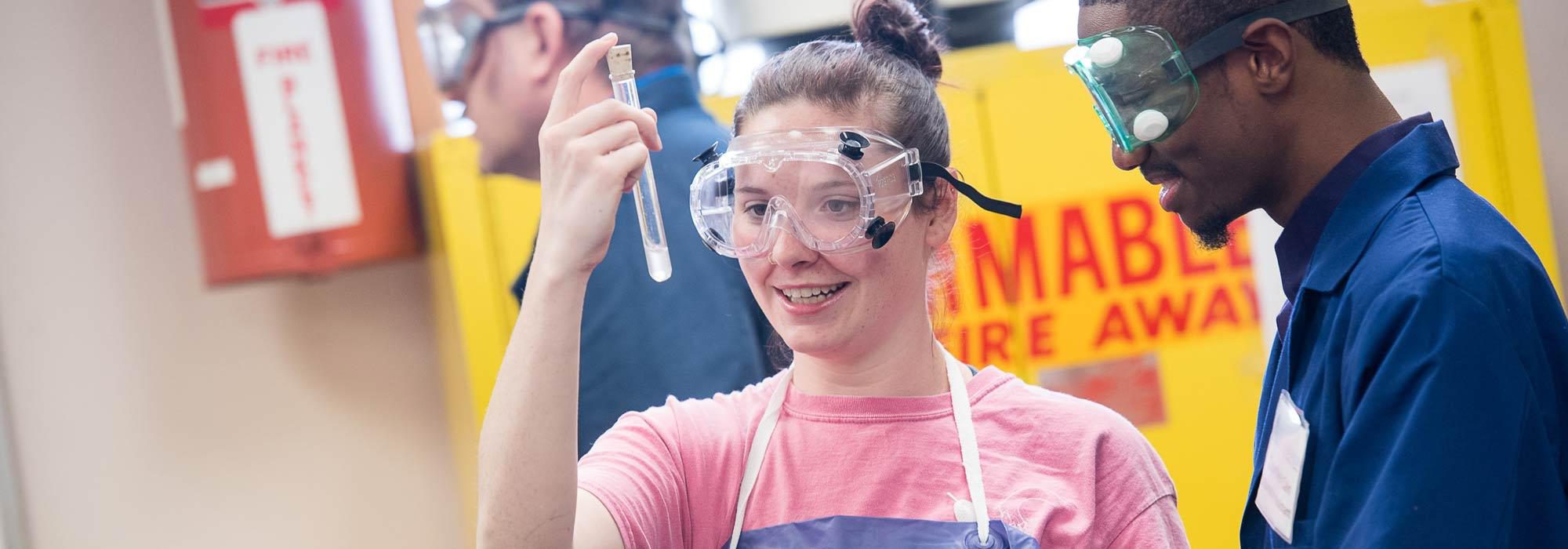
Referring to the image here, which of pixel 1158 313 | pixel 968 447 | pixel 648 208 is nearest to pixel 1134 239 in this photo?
pixel 1158 313

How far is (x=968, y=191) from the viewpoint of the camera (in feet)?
4.89

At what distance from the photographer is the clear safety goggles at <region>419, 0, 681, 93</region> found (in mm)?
2340

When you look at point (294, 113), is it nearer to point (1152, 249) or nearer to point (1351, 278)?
point (1152, 249)

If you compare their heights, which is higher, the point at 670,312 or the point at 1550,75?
the point at 1550,75

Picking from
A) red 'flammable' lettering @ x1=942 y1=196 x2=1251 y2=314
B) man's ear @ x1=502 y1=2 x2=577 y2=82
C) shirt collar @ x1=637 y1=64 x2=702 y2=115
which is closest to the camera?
shirt collar @ x1=637 y1=64 x2=702 y2=115

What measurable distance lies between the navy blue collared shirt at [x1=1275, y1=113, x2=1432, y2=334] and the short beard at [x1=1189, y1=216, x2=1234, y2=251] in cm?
6

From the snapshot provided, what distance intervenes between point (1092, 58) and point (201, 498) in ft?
9.89

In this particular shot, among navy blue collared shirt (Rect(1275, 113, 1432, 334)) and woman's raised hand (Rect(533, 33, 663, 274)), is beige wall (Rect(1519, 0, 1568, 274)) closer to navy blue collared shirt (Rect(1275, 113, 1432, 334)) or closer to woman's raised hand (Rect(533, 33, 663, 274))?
navy blue collared shirt (Rect(1275, 113, 1432, 334))

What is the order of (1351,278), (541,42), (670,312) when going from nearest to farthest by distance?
1. (1351,278)
2. (670,312)
3. (541,42)

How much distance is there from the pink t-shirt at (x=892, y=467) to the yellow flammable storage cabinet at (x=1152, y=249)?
3.82 ft

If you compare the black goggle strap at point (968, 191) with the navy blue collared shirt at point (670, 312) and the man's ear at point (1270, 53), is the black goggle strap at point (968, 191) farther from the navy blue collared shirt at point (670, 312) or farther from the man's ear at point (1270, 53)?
the navy blue collared shirt at point (670, 312)

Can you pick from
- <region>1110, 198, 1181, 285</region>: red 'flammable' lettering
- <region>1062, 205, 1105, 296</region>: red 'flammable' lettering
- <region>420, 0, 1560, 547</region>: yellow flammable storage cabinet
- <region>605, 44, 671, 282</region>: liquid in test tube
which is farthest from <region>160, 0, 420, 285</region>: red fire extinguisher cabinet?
<region>605, 44, 671, 282</region>: liquid in test tube

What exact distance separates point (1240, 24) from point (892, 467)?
0.62 metres

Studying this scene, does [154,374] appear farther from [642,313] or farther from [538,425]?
[538,425]
